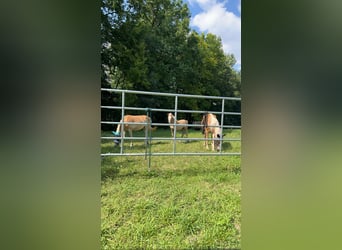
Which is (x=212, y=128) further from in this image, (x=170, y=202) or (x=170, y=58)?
(x=170, y=202)

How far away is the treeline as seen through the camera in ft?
10.4

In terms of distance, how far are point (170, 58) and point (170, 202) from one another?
94.2 inches

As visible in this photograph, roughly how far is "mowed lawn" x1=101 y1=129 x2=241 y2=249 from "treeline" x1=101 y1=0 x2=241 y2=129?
0.73 meters

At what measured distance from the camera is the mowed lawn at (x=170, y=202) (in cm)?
127

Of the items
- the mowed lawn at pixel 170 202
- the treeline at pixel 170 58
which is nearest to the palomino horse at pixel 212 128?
the treeline at pixel 170 58

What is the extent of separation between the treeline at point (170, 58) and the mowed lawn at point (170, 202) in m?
0.73

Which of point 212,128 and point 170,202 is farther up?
point 212,128

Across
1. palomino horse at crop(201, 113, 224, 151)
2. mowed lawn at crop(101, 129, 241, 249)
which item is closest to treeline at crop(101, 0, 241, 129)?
palomino horse at crop(201, 113, 224, 151)

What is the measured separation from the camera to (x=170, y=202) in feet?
5.76

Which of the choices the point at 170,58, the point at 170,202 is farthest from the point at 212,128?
the point at 170,202

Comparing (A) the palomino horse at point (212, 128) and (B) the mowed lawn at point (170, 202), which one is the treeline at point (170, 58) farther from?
(B) the mowed lawn at point (170, 202)
